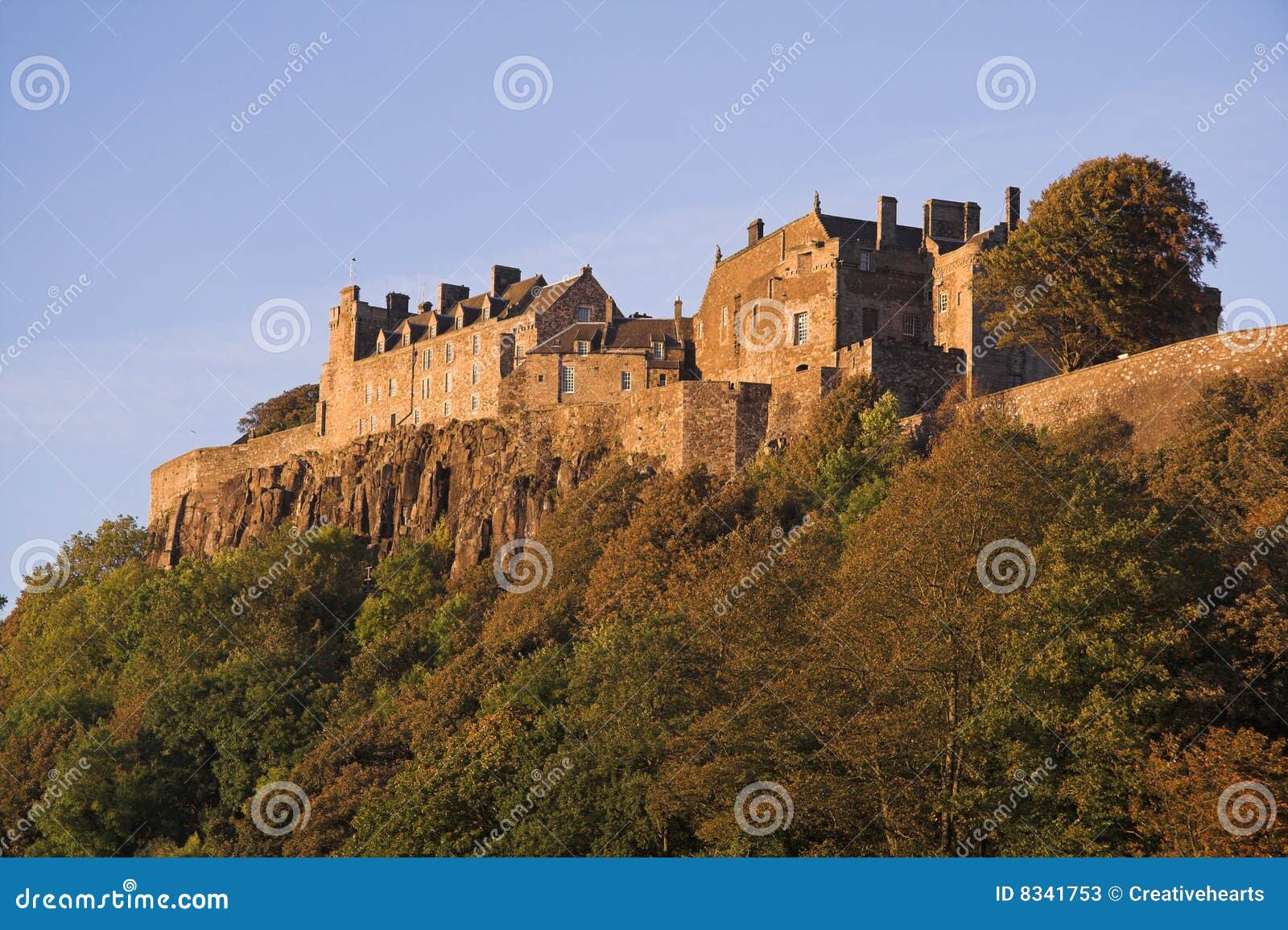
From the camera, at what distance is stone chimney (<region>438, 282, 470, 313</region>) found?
8388cm

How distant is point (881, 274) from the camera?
62594mm

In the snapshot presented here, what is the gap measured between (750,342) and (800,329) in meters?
3.18

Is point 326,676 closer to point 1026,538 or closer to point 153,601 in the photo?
point 153,601

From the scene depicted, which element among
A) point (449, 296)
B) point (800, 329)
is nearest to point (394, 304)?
point (449, 296)

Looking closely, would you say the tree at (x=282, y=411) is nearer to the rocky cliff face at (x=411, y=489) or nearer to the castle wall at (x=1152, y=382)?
the rocky cliff face at (x=411, y=489)

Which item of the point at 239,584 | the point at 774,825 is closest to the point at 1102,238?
the point at 774,825

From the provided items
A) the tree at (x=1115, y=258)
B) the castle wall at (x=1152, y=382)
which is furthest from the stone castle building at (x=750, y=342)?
the castle wall at (x=1152, y=382)

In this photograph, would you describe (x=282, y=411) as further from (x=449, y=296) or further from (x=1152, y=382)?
(x=1152, y=382)

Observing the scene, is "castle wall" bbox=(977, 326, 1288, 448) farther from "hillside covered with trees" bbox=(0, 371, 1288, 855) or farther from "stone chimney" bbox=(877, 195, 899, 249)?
"stone chimney" bbox=(877, 195, 899, 249)

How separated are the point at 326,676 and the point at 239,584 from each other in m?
11.0

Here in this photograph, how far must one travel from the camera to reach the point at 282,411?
104 meters

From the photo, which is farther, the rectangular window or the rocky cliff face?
the rocky cliff face

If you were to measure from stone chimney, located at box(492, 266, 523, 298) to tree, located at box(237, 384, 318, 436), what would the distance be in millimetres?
22424

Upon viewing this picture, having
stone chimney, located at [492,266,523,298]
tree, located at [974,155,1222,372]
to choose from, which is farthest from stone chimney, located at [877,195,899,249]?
stone chimney, located at [492,266,523,298]
